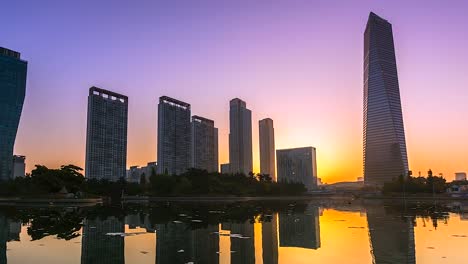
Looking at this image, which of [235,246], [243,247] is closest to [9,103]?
[235,246]

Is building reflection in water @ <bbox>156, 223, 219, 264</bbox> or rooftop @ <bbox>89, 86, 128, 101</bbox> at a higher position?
rooftop @ <bbox>89, 86, 128, 101</bbox>

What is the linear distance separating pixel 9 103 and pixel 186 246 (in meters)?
171

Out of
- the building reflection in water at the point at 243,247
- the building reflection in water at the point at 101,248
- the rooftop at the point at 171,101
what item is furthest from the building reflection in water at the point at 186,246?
the rooftop at the point at 171,101

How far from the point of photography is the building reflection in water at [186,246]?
52.2ft

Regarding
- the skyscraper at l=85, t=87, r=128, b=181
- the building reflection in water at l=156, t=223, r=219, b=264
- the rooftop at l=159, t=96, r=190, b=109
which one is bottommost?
the building reflection in water at l=156, t=223, r=219, b=264

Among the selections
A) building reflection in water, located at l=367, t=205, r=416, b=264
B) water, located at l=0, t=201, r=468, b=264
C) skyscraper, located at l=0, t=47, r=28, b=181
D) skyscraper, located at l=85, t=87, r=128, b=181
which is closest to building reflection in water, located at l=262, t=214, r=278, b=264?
water, located at l=0, t=201, r=468, b=264

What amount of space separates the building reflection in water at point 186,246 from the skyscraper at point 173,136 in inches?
6072

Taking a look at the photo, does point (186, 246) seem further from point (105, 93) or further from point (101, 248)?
point (105, 93)

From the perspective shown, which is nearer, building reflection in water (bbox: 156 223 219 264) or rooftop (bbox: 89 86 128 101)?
building reflection in water (bbox: 156 223 219 264)

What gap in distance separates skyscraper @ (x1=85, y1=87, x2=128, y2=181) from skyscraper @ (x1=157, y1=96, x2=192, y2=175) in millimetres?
16698

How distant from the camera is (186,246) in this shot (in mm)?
19156

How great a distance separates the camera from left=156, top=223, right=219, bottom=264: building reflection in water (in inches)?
627

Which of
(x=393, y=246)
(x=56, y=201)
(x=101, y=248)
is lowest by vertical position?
(x=393, y=246)

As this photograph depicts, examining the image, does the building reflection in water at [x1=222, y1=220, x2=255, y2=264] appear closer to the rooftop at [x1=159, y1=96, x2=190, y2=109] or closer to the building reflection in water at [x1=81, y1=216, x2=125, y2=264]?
the building reflection in water at [x1=81, y1=216, x2=125, y2=264]
